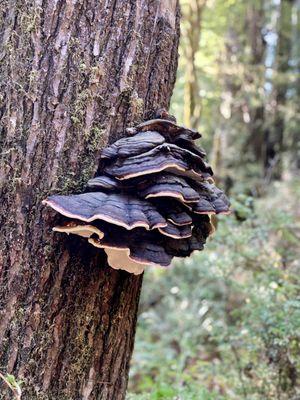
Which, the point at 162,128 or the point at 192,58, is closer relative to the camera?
the point at 162,128

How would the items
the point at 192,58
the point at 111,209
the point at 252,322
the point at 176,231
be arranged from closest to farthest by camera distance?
the point at 111,209
the point at 176,231
the point at 252,322
the point at 192,58

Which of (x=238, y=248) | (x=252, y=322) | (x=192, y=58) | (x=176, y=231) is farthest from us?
(x=192, y=58)

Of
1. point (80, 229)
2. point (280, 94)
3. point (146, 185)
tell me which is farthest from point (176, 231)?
point (280, 94)

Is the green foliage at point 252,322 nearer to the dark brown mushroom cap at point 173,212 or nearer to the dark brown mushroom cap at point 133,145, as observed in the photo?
the dark brown mushroom cap at point 173,212

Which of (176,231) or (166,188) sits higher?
(166,188)

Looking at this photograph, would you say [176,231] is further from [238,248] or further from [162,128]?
[238,248]

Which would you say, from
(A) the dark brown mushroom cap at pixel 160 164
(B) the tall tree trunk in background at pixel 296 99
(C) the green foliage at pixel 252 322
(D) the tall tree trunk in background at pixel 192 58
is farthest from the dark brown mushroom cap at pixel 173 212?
(B) the tall tree trunk in background at pixel 296 99

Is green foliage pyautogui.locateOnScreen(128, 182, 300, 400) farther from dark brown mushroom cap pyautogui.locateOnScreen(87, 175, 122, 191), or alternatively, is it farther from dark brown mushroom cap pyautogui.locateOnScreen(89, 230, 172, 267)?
dark brown mushroom cap pyautogui.locateOnScreen(87, 175, 122, 191)
